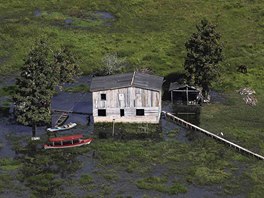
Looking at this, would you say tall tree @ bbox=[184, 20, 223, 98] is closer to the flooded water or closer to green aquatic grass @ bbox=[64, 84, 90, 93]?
the flooded water

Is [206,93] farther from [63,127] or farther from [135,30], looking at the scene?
[135,30]

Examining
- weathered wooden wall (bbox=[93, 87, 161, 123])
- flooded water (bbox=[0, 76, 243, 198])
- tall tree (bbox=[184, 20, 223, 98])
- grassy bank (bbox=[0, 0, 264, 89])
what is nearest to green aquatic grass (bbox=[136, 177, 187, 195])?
flooded water (bbox=[0, 76, 243, 198])

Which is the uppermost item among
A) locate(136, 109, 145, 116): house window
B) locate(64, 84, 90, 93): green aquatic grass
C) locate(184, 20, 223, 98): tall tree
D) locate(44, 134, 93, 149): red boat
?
locate(184, 20, 223, 98): tall tree

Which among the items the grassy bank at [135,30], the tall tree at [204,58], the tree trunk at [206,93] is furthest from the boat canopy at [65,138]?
the grassy bank at [135,30]

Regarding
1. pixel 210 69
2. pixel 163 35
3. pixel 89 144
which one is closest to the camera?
pixel 89 144

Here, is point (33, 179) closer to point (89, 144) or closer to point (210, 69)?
point (89, 144)

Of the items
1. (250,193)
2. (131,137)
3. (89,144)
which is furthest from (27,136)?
(250,193)
